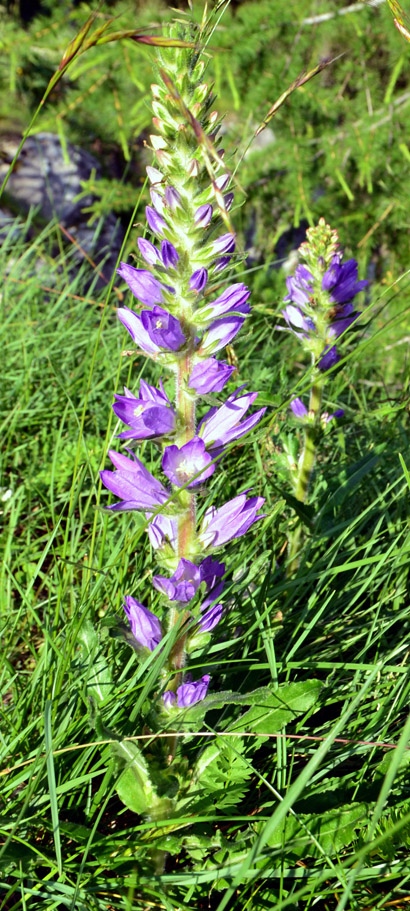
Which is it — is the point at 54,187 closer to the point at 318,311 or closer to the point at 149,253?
the point at 318,311

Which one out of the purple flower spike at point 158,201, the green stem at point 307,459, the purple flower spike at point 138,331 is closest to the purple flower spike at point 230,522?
the purple flower spike at point 138,331

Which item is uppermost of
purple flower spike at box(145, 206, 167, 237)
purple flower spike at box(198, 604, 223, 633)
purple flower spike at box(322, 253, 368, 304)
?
purple flower spike at box(145, 206, 167, 237)

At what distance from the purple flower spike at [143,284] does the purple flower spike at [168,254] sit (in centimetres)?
4

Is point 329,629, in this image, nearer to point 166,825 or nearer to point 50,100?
point 166,825

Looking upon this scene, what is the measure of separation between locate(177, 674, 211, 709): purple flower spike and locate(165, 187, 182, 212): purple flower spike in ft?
2.90

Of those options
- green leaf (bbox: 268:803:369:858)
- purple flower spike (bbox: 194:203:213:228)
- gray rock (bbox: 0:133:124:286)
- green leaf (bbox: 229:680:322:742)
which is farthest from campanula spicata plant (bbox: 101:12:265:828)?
gray rock (bbox: 0:133:124:286)

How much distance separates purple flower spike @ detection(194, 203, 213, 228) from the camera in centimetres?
114

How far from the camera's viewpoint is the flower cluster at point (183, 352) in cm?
116

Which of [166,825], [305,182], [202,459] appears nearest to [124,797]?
[166,825]

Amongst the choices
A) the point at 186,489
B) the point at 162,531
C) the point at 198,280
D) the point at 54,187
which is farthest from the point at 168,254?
the point at 54,187

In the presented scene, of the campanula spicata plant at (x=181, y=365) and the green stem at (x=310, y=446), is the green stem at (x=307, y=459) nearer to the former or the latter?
the green stem at (x=310, y=446)

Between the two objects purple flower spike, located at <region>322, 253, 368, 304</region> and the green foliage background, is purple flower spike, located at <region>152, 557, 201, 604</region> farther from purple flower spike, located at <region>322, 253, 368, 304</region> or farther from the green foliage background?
purple flower spike, located at <region>322, 253, 368, 304</region>

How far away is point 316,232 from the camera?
83.2 inches

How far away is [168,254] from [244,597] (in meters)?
0.99
